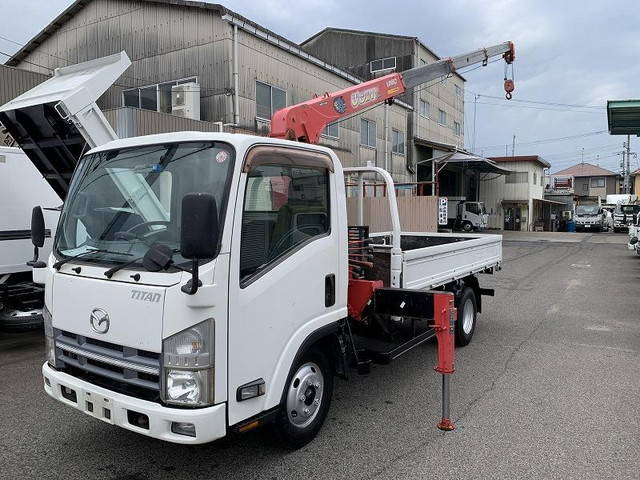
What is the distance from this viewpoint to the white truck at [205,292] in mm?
2803

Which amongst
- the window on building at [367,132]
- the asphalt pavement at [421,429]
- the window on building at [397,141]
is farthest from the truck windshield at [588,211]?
the asphalt pavement at [421,429]

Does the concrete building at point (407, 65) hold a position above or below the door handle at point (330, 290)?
above

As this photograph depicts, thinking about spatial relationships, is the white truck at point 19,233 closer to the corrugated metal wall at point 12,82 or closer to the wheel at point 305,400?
the wheel at point 305,400

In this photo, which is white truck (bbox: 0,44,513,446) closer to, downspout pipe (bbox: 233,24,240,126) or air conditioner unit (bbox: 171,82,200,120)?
downspout pipe (bbox: 233,24,240,126)

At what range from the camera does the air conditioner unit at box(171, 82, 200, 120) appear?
1522 cm

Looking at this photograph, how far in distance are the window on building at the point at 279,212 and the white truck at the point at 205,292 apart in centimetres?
1

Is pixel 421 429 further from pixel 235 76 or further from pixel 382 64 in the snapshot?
pixel 382 64

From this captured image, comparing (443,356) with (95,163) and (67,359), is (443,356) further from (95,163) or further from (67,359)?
(95,163)

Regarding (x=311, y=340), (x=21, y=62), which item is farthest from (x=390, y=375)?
(x=21, y=62)

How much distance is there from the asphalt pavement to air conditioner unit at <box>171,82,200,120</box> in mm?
9935

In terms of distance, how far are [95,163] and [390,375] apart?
11.9ft

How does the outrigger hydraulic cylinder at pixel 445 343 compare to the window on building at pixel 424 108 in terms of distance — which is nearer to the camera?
the outrigger hydraulic cylinder at pixel 445 343

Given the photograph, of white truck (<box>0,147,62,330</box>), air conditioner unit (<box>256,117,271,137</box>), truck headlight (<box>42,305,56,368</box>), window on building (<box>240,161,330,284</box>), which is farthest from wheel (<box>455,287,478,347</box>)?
air conditioner unit (<box>256,117,271,137</box>)

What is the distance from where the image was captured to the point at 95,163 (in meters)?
3.64
